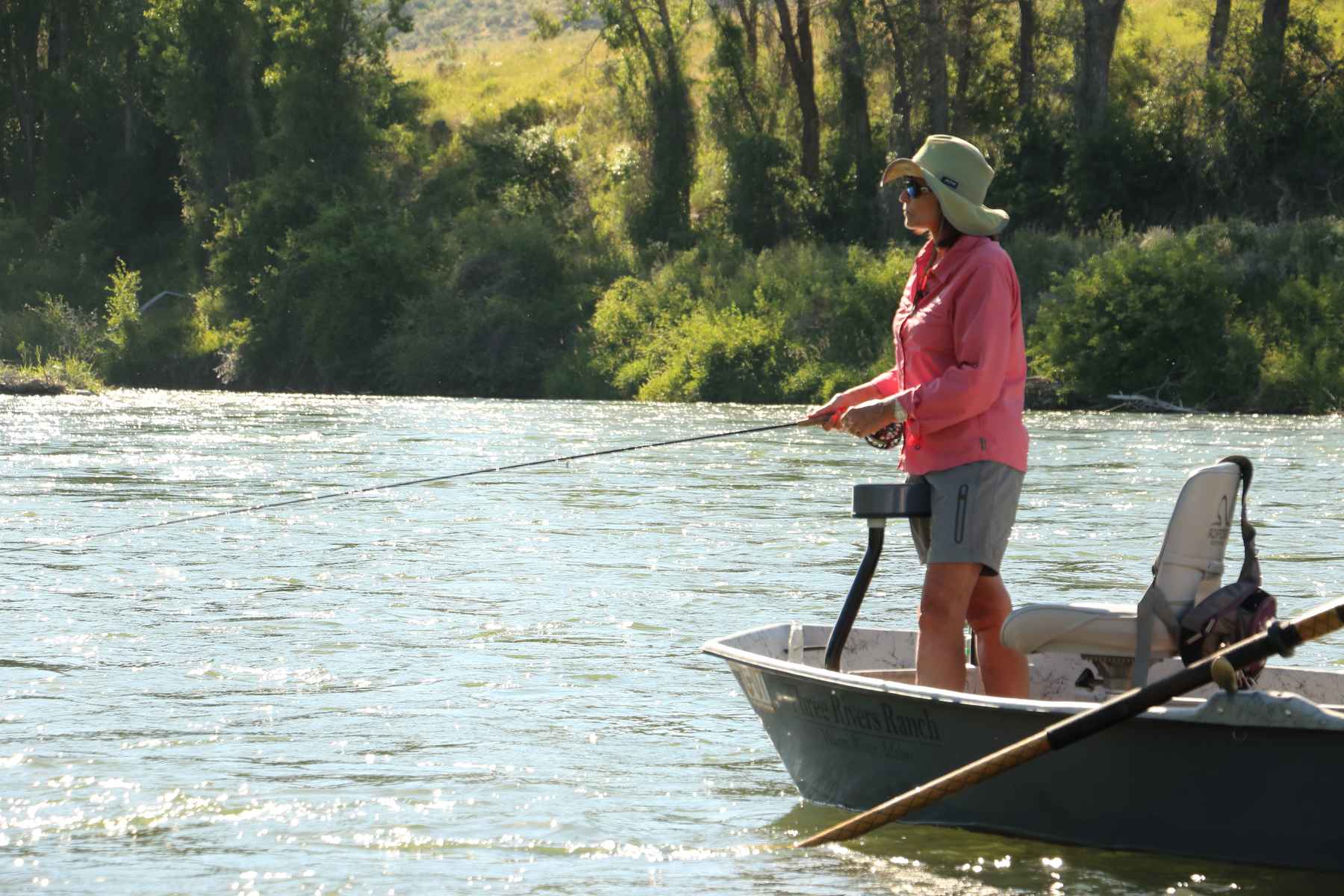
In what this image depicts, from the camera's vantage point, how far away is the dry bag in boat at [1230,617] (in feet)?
17.3

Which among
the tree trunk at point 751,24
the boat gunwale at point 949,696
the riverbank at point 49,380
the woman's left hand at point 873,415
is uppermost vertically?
the tree trunk at point 751,24

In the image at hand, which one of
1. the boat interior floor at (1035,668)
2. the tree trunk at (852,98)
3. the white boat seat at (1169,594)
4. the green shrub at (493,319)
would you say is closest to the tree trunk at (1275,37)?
the tree trunk at (852,98)

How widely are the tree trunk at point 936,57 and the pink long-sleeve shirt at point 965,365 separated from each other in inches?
1263

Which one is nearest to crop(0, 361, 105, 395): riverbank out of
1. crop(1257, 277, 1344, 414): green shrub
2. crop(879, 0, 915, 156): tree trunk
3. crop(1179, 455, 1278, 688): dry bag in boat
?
crop(879, 0, 915, 156): tree trunk

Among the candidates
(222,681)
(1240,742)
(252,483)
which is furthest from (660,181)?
(1240,742)

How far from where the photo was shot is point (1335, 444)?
21203 millimetres

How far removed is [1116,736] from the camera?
17.3 feet

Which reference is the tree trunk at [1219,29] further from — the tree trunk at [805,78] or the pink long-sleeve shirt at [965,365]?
the pink long-sleeve shirt at [965,365]

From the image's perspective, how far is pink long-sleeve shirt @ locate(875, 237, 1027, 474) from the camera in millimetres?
5473

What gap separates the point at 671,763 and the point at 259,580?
16.3 ft

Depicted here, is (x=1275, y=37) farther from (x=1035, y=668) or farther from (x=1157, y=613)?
(x=1157, y=613)

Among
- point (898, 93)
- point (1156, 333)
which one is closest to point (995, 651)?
point (1156, 333)

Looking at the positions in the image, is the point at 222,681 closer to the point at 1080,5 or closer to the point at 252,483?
the point at 252,483

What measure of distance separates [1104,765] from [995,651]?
56cm
